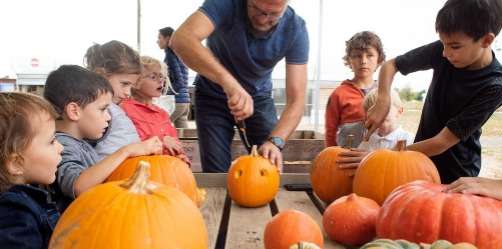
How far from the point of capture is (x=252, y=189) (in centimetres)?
162

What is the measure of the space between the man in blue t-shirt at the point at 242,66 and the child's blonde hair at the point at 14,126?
31.0 inches

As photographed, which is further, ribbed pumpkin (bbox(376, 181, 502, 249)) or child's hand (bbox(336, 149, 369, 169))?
child's hand (bbox(336, 149, 369, 169))

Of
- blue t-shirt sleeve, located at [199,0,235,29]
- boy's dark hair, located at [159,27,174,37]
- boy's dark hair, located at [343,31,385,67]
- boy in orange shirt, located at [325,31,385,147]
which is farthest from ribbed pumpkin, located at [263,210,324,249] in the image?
boy's dark hair, located at [159,27,174,37]

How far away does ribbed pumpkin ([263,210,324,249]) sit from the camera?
1.00 metres

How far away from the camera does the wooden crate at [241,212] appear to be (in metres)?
1.23

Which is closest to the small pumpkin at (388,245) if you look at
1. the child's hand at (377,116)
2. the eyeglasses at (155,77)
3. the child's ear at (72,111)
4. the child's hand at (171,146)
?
the child's hand at (377,116)

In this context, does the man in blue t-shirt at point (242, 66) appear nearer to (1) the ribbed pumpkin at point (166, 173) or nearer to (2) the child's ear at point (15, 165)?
(1) the ribbed pumpkin at point (166, 173)

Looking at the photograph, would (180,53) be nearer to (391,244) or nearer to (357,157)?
(357,157)

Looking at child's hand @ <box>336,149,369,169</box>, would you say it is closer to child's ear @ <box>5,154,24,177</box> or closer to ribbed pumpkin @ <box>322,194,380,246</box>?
ribbed pumpkin @ <box>322,194,380,246</box>

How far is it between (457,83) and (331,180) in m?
0.86

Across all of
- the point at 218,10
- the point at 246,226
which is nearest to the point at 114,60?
the point at 218,10

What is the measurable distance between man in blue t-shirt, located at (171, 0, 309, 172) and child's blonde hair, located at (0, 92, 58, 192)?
2.58 ft

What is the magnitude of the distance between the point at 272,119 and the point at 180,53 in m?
0.87

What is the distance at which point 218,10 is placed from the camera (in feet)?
7.30
